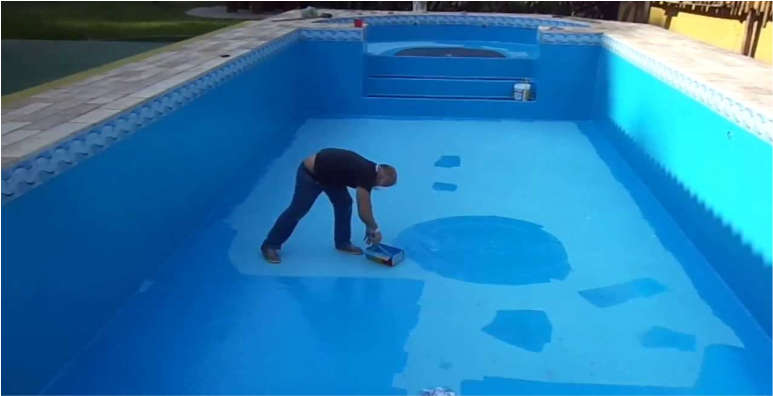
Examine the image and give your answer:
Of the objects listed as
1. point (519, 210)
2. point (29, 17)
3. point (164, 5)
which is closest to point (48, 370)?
point (519, 210)

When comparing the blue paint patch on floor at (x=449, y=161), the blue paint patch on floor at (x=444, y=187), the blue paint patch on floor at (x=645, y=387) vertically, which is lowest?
the blue paint patch on floor at (x=645, y=387)

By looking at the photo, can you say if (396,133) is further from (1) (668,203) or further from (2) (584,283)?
(2) (584,283)

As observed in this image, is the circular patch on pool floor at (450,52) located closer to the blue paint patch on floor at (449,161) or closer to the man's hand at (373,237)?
the blue paint patch on floor at (449,161)

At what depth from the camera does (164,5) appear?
2002 cm

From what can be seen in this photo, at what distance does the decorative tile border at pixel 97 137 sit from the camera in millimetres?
2422

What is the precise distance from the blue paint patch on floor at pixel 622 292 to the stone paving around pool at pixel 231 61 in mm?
988

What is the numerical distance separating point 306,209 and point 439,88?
425 cm

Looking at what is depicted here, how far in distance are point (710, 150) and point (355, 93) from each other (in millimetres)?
4270

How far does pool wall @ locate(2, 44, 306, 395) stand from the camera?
248 cm

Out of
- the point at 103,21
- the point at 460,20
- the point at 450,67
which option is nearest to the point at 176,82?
the point at 450,67

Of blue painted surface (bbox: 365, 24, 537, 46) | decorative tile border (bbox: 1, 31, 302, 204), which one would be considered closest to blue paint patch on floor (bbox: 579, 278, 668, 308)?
decorative tile border (bbox: 1, 31, 302, 204)

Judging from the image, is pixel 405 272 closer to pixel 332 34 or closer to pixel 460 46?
pixel 332 34

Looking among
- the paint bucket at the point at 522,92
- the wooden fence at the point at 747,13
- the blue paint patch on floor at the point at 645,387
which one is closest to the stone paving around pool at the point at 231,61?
the paint bucket at the point at 522,92

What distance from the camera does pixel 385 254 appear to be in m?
3.82
